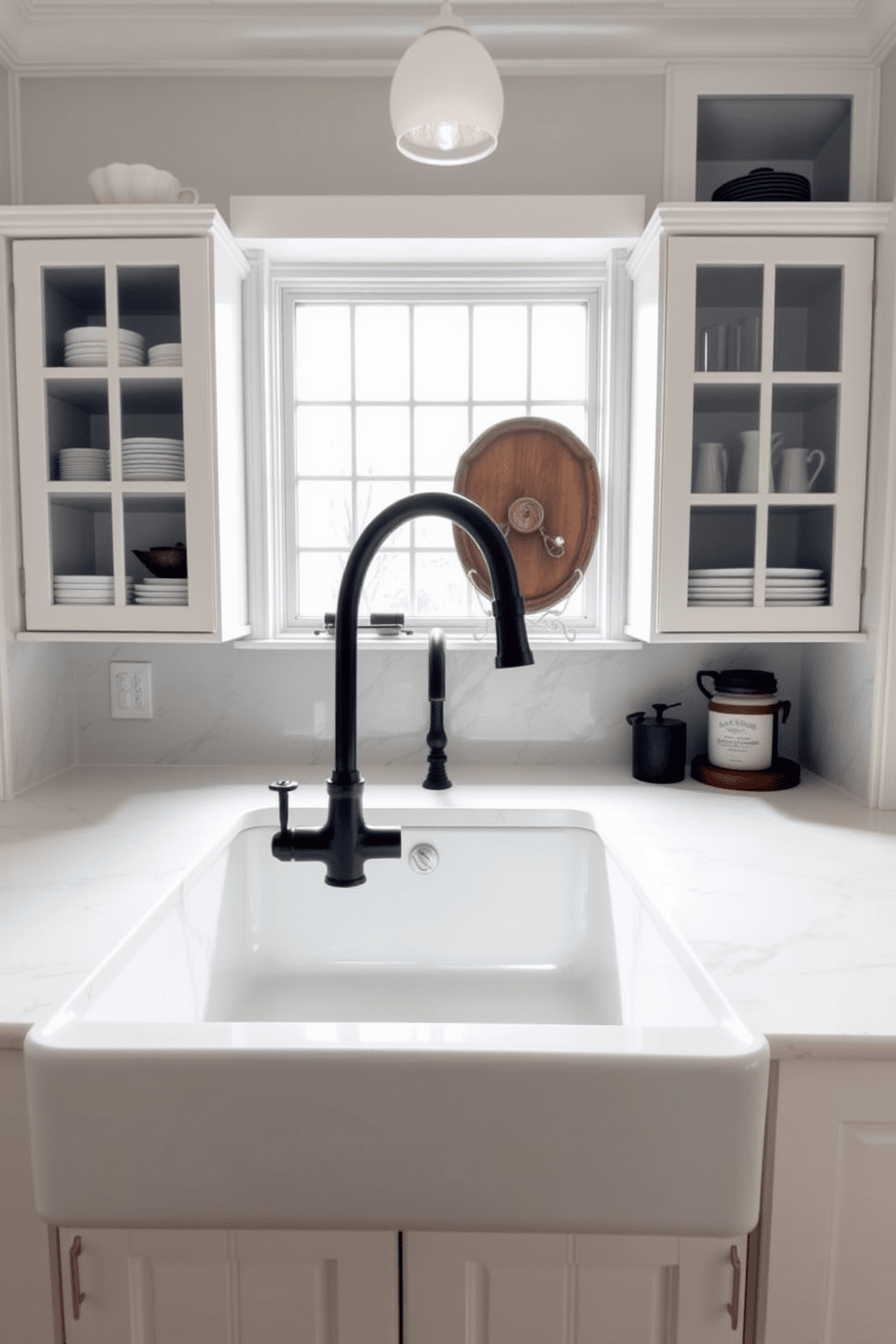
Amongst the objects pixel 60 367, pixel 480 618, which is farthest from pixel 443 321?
pixel 60 367

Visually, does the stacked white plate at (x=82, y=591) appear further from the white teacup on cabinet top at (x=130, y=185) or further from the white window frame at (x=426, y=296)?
the white teacup on cabinet top at (x=130, y=185)

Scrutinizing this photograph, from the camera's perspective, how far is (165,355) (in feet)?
4.96

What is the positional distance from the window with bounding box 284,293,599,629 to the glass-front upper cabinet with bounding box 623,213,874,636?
379 mm

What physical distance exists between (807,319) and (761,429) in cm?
23

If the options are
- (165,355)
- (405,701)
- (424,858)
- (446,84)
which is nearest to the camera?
(446,84)

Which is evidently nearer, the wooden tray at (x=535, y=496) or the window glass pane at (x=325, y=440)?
the wooden tray at (x=535, y=496)

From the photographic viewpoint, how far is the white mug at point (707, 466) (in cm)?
154

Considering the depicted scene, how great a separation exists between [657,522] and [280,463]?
2.83 feet

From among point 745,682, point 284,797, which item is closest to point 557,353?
Result: point 745,682

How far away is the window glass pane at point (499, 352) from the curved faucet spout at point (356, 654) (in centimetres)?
118

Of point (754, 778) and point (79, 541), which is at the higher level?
point (79, 541)

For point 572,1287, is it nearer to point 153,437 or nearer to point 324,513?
point 153,437

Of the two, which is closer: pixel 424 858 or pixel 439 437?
pixel 424 858

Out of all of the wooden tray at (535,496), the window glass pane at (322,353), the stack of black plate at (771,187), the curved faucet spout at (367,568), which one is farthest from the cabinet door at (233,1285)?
the stack of black plate at (771,187)
